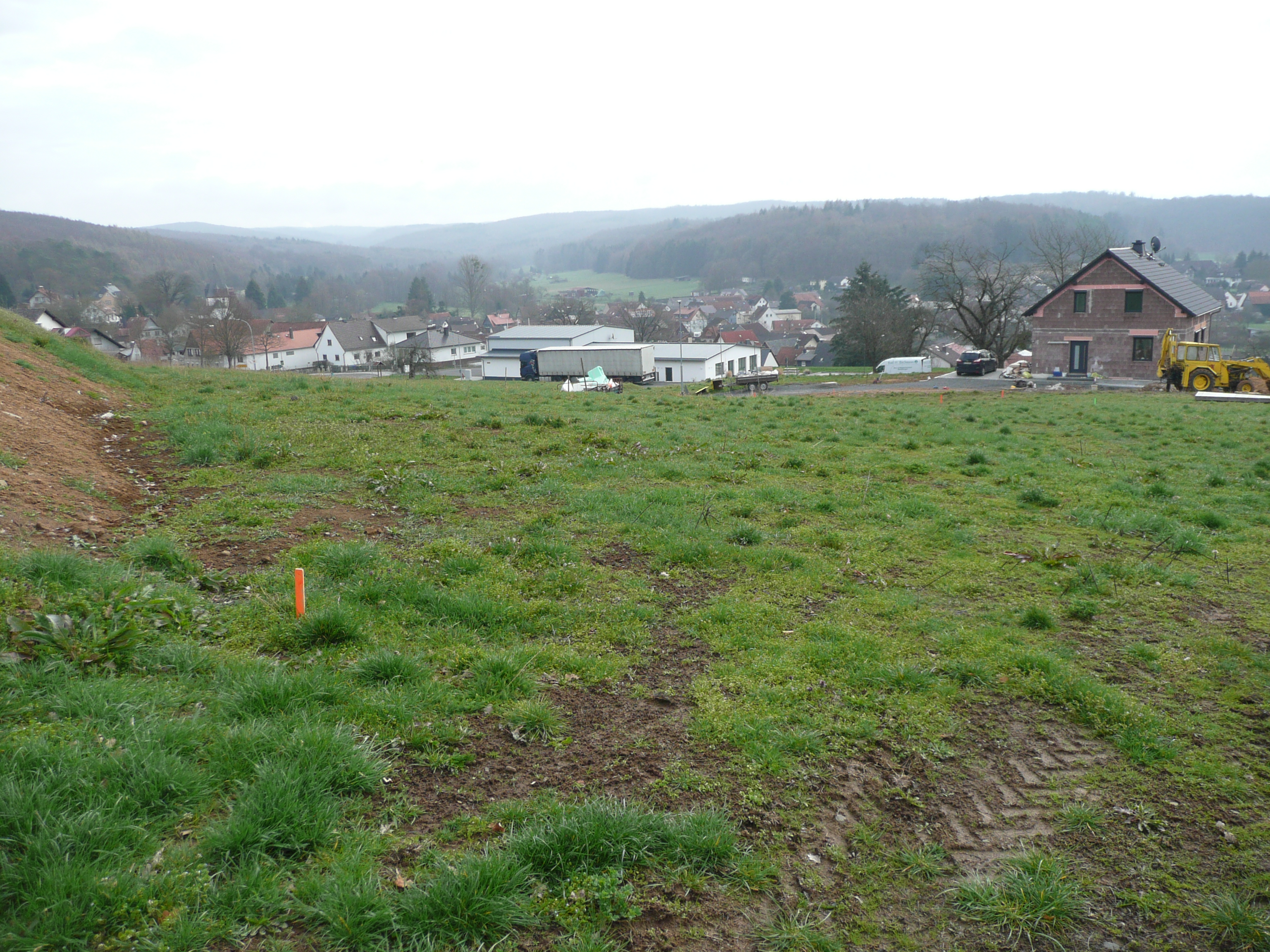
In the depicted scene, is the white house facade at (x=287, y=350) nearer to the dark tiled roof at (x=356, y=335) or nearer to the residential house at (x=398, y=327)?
the dark tiled roof at (x=356, y=335)

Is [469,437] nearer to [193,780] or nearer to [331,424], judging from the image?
[331,424]

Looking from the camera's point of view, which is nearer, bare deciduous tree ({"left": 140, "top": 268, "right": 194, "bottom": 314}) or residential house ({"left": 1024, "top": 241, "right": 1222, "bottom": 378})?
residential house ({"left": 1024, "top": 241, "right": 1222, "bottom": 378})

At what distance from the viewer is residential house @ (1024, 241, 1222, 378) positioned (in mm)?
42406

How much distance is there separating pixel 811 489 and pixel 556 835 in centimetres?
812

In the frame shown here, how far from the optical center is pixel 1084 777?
4.55 m

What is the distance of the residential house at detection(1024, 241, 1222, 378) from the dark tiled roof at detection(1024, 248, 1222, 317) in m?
0.05

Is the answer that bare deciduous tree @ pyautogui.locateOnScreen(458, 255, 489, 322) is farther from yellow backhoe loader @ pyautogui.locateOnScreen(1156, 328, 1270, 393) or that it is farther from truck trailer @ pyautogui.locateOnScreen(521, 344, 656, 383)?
yellow backhoe loader @ pyautogui.locateOnScreen(1156, 328, 1270, 393)

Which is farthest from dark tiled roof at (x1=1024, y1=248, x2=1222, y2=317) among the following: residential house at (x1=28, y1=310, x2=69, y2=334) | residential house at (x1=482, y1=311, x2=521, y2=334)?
residential house at (x1=482, y1=311, x2=521, y2=334)

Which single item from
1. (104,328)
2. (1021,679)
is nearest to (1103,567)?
(1021,679)

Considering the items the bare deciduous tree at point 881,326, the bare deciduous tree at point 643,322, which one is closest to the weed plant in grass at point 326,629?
the bare deciduous tree at point 881,326

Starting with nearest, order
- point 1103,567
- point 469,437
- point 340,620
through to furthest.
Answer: point 340,620 → point 1103,567 → point 469,437

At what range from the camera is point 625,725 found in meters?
4.80

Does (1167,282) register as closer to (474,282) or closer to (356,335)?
(356,335)

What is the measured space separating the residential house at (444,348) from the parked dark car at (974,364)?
47.6 m
